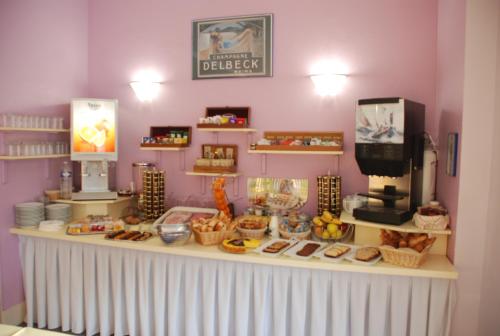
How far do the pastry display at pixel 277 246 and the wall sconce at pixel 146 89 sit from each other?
1.76 metres

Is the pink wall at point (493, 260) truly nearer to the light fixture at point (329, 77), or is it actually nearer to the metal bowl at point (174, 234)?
the light fixture at point (329, 77)

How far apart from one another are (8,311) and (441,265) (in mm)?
3158

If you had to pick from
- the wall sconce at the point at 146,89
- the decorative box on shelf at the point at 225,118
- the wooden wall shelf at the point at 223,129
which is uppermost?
the wall sconce at the point at 146,89

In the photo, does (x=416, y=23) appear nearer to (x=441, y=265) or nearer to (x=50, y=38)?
(x=441, y=265)

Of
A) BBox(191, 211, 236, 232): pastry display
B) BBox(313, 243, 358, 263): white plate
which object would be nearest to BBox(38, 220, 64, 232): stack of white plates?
BBox(191, 211, 236, 232): pastry display

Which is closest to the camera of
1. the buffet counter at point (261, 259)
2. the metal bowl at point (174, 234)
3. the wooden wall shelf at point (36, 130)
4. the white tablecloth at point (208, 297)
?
the buffet counter at point (261, 259)

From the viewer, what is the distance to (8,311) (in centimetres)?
314

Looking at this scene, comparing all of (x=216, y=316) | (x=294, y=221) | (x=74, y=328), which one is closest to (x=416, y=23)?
(x=294, y=221)

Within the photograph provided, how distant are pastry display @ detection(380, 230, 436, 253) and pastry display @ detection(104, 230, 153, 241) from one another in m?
1.63

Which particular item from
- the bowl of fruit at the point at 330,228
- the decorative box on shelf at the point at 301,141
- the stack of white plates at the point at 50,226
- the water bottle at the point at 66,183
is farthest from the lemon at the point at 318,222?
the water bottle at the point at 66,183

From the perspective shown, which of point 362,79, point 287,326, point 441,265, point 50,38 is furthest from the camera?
point 50,38

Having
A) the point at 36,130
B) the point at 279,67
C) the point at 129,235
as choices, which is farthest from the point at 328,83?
the point at 36,130

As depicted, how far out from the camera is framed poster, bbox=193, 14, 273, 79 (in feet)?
10.5

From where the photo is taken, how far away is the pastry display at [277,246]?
2570 mm
